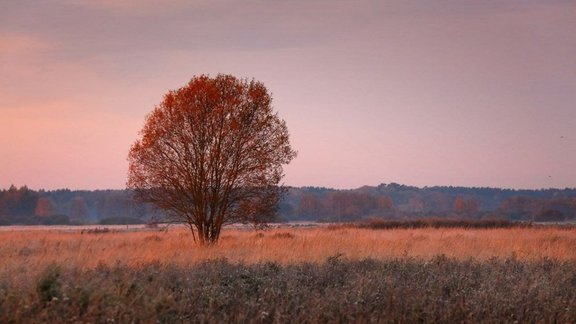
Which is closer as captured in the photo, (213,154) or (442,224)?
(213,154)

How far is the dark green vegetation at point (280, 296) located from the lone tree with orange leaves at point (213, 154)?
11.2 metres

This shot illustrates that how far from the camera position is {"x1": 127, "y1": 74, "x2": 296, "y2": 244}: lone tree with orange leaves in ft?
90.5

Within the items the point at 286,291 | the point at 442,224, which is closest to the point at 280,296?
the point at 286,291

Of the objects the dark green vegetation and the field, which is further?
the field

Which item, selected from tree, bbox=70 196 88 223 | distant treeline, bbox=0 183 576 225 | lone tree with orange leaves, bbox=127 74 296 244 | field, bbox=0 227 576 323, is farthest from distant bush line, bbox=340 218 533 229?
tree, bbox=70 196 88 223

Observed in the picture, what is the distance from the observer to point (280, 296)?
42.9 feet

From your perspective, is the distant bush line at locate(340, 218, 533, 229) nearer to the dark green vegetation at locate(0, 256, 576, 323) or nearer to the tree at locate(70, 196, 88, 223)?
the dark green vegetation at locate(0, 256, 576, 323)

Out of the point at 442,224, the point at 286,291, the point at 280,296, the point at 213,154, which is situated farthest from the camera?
the point at 442,224

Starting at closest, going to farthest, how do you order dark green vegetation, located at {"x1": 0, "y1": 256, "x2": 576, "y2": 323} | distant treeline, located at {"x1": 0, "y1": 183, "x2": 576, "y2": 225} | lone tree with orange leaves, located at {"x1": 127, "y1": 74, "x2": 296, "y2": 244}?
dark green vegetation, located at {"x1": 0, "y1": 256, "x2": 576, "y2": 323}, lone tree with orange leaves, located at {"x1": 127, "y1": 74, "x2": 296, "y2": 244}, distant treeline, located at {"x1": 0, "y1": 183, "x2": 576, "y2": 225}

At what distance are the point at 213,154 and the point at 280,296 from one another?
15169mm

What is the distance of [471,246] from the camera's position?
26859 mm

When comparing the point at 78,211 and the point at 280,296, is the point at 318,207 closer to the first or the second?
the point at 78,211

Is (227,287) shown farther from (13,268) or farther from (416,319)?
(13,268)

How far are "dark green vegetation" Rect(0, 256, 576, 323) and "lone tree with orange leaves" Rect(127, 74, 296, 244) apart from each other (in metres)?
11.2
